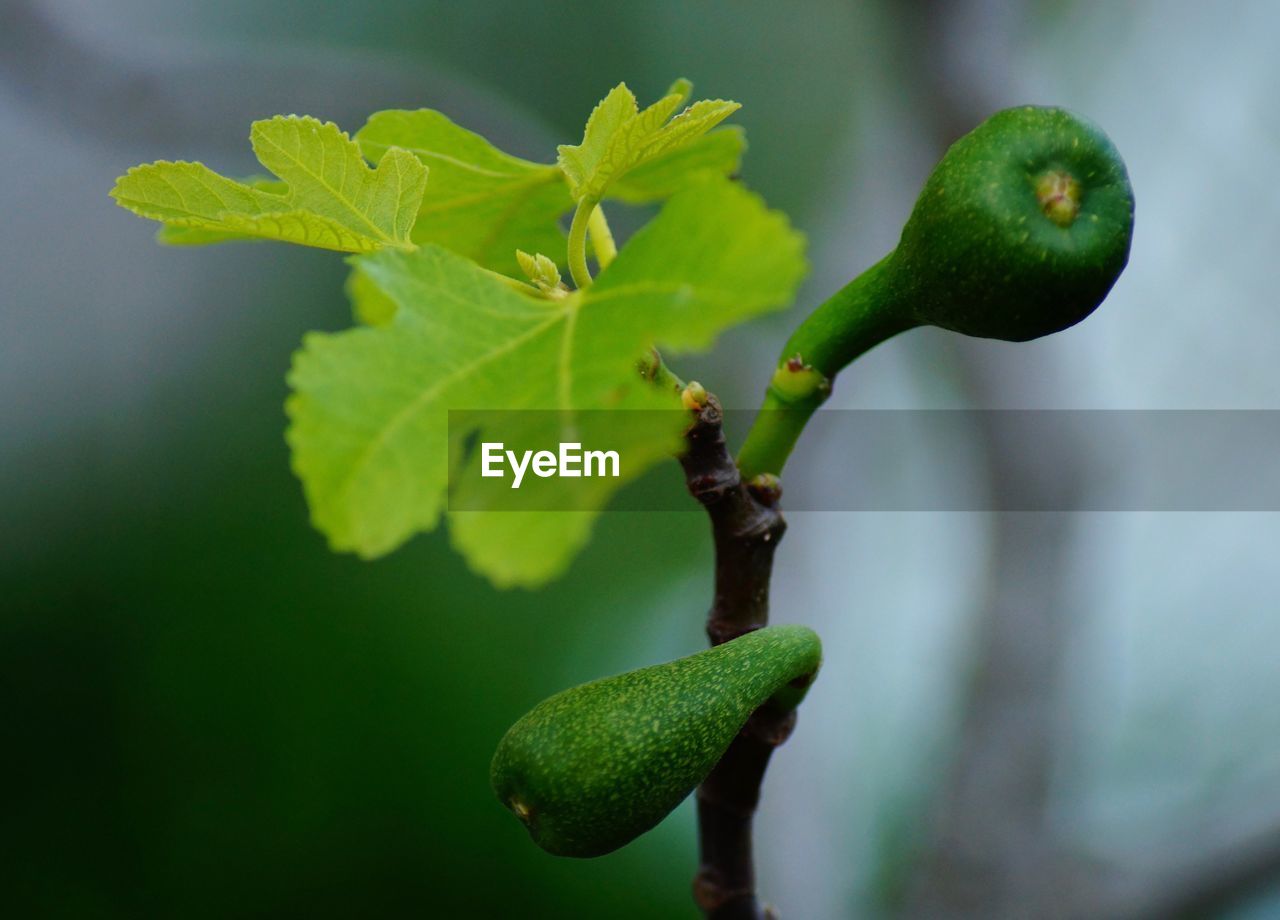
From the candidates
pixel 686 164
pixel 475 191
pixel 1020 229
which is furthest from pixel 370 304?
pixel 1020 229

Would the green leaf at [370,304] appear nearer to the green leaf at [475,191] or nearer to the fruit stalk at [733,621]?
the green leaf at [475,191]

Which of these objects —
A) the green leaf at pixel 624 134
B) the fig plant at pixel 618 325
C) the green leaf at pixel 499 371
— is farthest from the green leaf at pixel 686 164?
the green leaf at pixel 499 371

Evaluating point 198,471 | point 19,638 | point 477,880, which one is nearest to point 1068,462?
point 477,880

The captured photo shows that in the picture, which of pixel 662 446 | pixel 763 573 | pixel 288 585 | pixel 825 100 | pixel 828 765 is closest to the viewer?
pixel 662 446

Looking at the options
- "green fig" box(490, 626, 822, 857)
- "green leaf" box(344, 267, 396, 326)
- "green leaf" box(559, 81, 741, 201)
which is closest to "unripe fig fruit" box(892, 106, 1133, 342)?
"green leaf" box(559, 81, 741, 201)

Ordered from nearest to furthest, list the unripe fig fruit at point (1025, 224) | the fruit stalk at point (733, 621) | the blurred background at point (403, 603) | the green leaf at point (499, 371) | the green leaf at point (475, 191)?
the green leaf at point (499, 371), the unripe fig fruit at point (1025, 224), the fruit stalk at point (733, 621), the green leaf at point (475, 191), the blurred background at point (403, 603)

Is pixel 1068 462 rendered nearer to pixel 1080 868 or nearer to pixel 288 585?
pixel 1080 868
